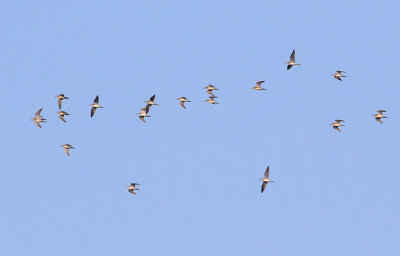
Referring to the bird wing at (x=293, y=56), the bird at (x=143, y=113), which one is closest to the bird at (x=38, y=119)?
the bird at (x=143, y=113)

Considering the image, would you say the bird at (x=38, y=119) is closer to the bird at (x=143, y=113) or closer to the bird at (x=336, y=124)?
the bird at (x=143, y=113)

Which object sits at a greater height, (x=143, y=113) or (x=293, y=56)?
(x=293, y=56)

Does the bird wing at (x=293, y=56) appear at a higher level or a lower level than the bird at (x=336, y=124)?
higher

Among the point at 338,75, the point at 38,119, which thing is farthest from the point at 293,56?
the point at 38,119

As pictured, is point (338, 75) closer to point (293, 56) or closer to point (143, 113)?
point (293, 56)

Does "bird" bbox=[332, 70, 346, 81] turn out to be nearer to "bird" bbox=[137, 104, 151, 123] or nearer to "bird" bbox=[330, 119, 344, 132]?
"bird" bbox=[330, 119, 344, 132]

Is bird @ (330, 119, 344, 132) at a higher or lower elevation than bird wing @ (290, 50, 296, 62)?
lower

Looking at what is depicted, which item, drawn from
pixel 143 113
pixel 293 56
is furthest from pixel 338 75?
pixel 143 113

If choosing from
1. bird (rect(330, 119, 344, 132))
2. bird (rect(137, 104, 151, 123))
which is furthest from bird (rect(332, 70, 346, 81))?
bird (rect(137, 104, 151, 123))

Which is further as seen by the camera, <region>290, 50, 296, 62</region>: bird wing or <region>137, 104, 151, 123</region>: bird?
<region>137, 104, 151, 123</region>: bird

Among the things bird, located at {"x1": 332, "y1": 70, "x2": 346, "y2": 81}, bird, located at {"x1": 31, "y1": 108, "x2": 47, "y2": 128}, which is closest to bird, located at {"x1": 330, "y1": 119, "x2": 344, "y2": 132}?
bird, located at {"x1": 332, "y1": 70, "x2": 346, "y2": 81}

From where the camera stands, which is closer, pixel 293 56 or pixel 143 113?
pixel 293 56

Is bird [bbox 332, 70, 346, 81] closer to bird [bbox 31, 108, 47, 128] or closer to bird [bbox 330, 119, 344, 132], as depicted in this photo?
bird [bbox 330, 119, 344, 132]

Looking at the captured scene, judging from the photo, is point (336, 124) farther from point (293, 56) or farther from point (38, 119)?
point (38, 119)
